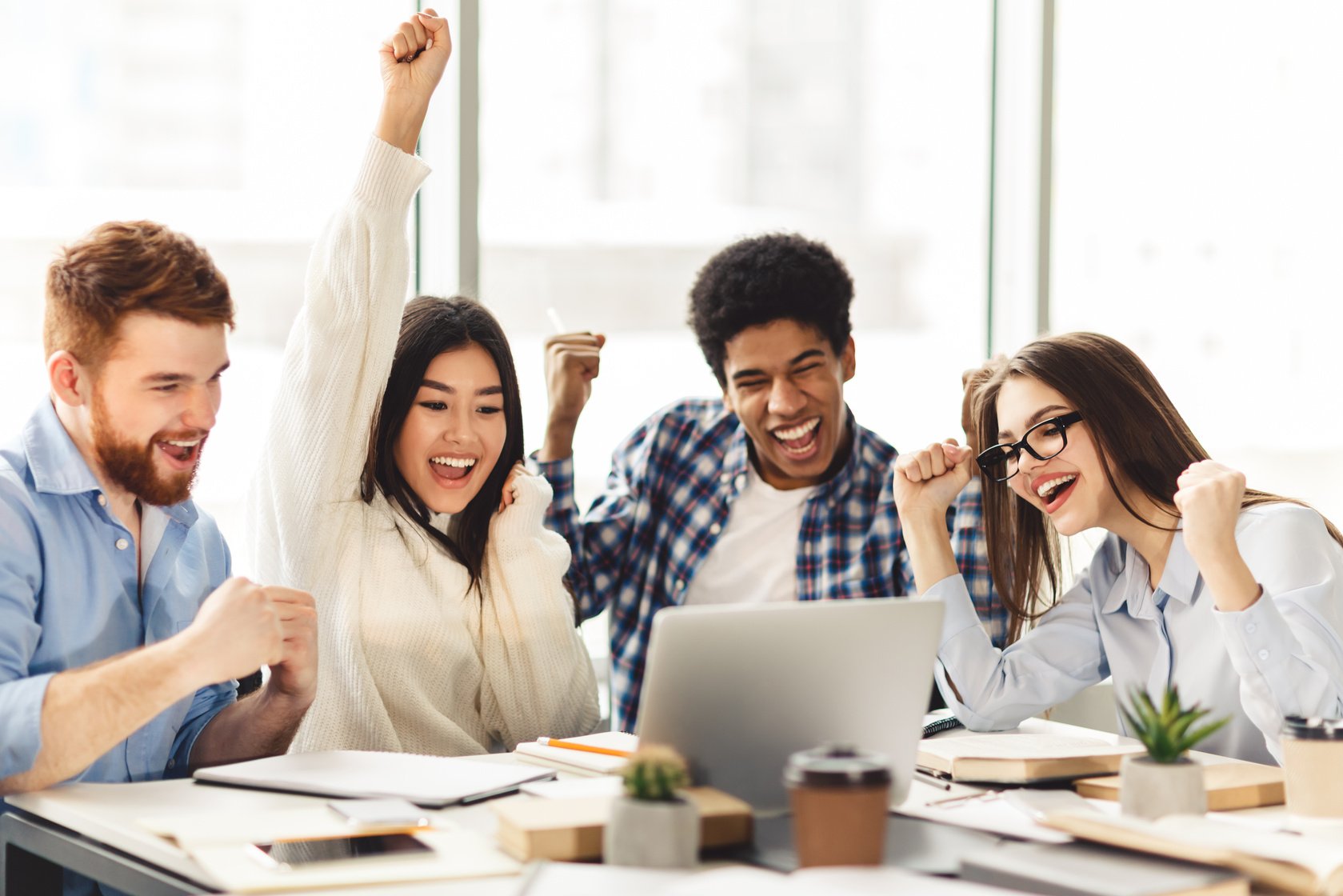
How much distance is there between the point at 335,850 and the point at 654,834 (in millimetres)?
448

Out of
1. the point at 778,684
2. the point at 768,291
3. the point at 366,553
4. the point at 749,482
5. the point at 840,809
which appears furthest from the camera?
the point at 749,482

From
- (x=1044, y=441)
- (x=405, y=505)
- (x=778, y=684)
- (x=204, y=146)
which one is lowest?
(x=778, y=684)

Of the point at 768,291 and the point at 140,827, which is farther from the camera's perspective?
the point at 768,291

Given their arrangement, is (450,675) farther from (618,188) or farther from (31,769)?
(618,188)

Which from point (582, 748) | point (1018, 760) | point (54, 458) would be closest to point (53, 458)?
point (54, 458)

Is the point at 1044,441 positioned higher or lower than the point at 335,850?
higher

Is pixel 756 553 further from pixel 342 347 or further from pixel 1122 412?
pixel 342 347

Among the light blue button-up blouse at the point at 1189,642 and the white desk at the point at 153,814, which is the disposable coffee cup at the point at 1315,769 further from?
the white desk at the point at 153,814

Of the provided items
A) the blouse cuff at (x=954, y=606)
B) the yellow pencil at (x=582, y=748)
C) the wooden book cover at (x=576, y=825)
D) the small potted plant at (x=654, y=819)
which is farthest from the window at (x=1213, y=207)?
the small potted plant at (x=654, y=819)

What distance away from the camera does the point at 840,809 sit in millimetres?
1233

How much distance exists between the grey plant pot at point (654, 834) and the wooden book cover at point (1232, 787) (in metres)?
0.58

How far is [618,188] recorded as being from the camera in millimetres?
3092

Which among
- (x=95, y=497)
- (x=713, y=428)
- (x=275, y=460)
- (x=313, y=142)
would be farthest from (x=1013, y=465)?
(x=313, y=142)

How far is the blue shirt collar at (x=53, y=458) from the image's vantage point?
1.77m
